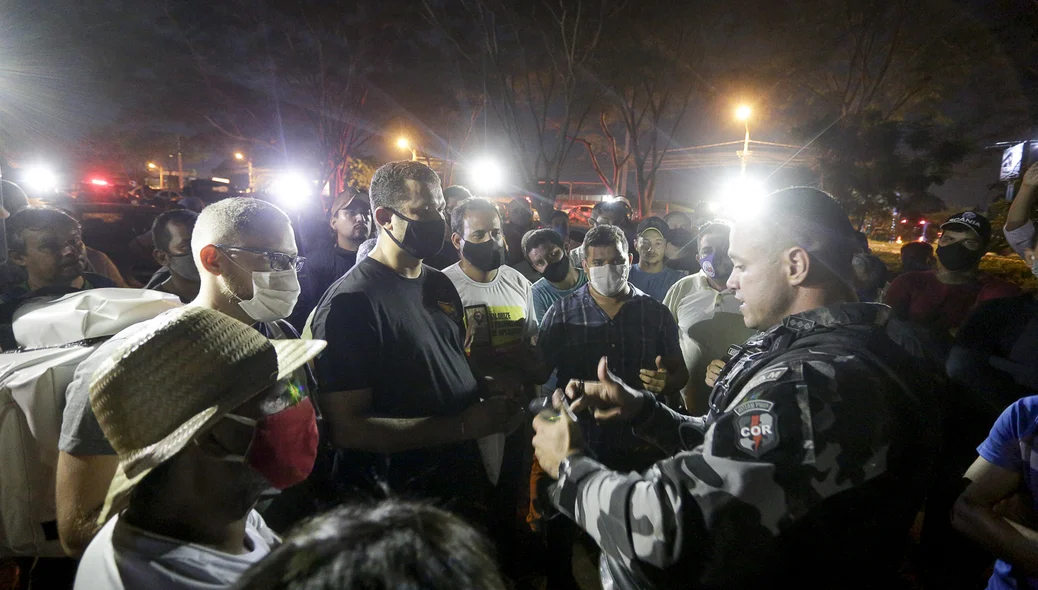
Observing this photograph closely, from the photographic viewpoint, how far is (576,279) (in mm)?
5484

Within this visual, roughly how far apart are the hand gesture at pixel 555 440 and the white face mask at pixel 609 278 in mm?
2017

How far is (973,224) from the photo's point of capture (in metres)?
4.73

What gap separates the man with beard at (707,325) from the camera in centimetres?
459

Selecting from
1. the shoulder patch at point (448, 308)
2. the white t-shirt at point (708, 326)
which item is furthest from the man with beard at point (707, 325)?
the shoulder patch at point (448, 308)

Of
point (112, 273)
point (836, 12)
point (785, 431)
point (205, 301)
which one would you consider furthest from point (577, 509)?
point (836, 12)

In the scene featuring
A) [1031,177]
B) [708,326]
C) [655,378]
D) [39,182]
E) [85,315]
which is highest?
[1031,177]

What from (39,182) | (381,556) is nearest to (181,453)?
(381,556)

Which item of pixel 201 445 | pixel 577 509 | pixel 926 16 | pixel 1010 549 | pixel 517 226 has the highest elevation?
pixel 926 16

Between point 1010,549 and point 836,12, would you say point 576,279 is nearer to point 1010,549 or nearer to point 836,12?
point 1010,549

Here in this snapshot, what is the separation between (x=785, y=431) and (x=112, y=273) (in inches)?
261

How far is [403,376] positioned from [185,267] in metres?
2.18

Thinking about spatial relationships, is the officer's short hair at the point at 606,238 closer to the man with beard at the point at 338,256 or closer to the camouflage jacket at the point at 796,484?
the man with beard at the point at 338,256

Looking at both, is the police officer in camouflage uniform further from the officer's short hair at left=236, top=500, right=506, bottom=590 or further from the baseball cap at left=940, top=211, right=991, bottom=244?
the baseball cap at left=940, top=211, right=991, bottom=244

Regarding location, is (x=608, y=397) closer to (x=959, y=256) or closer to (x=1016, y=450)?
(x=1016, y=450)
